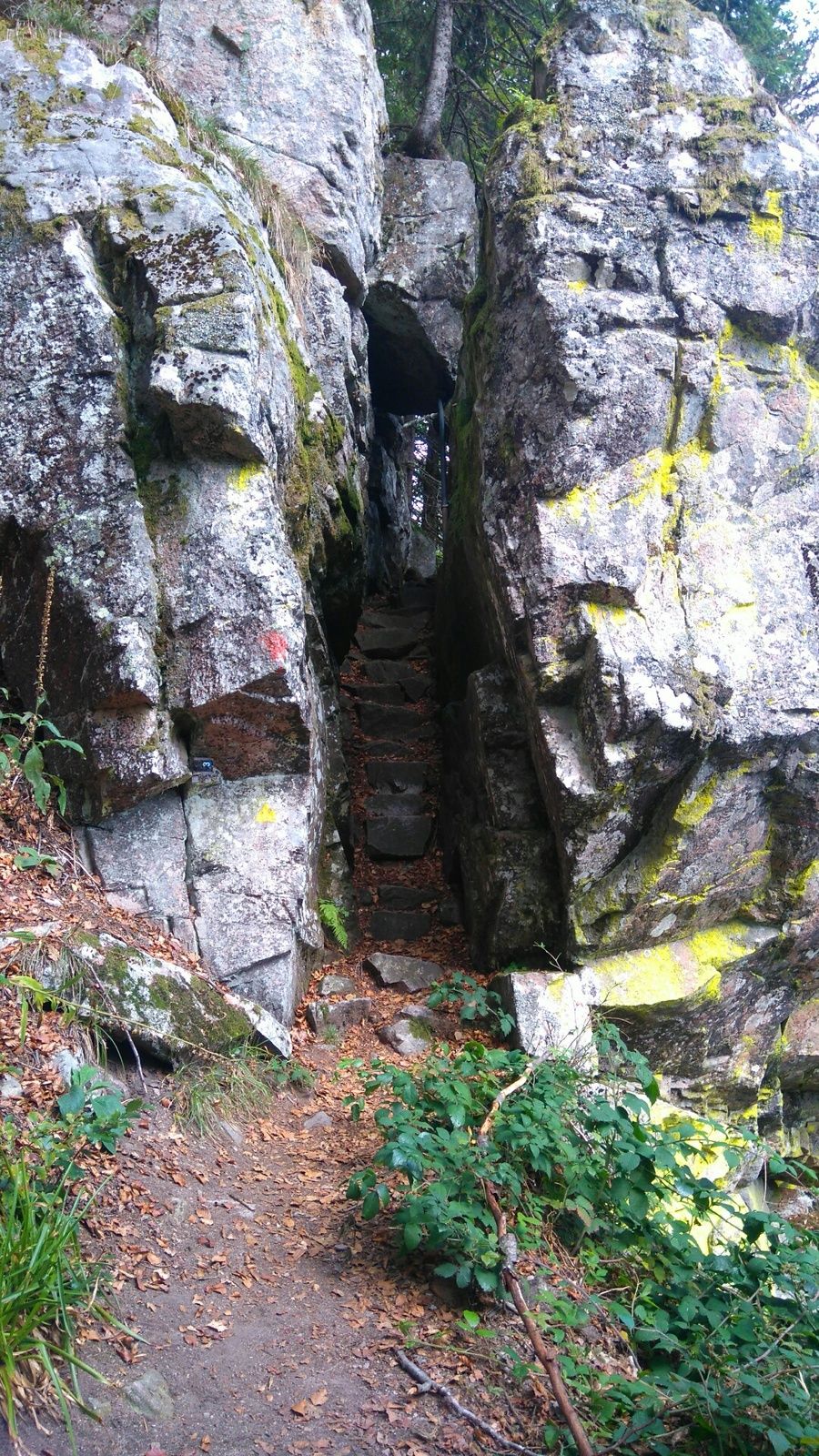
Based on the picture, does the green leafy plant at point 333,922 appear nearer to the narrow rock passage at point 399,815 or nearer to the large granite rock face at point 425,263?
the narrow rock passage at point 399,815

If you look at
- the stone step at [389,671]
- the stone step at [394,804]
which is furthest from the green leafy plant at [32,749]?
the stone step at [389,671]

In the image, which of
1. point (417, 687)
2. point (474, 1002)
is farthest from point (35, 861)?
point (417, 687)

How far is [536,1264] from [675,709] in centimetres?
340

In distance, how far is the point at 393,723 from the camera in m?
10.3

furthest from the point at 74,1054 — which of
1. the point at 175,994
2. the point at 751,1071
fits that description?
the point at 751,1071

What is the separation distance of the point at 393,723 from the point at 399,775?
0.99 m

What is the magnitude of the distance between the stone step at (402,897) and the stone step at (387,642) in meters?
4.28

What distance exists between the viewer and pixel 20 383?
6266 millimetres

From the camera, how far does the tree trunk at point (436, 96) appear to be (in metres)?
14.1

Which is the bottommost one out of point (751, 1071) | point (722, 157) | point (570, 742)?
point (751, 1071)

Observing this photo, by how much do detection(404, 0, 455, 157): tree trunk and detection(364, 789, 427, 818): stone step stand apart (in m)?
10.4

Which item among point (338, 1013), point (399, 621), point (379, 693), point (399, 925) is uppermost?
point (399, 621)

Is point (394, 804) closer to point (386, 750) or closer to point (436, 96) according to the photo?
point (386, 750)

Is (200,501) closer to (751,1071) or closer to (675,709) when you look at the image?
(675,709)
